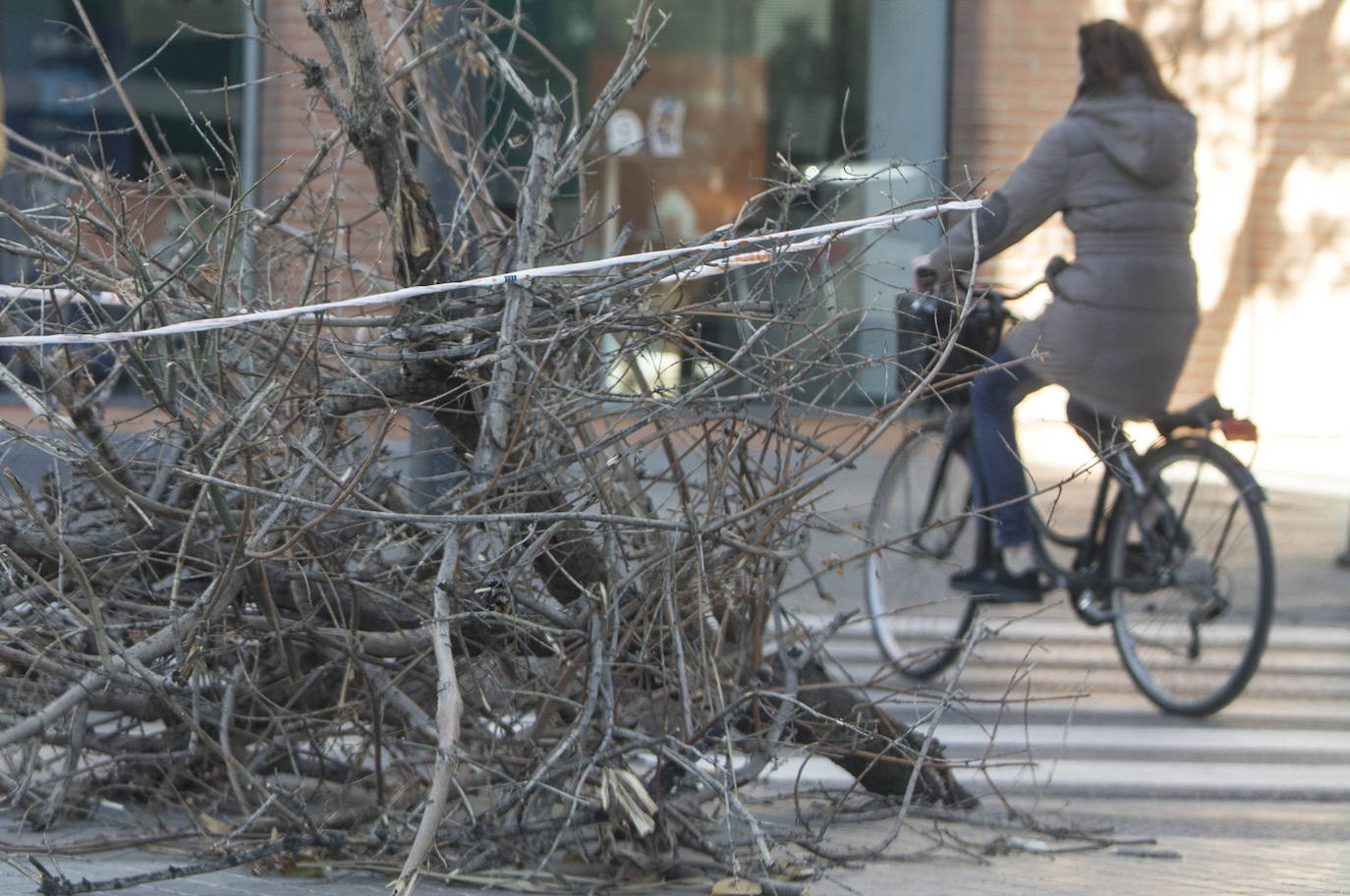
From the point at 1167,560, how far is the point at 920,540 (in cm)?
96

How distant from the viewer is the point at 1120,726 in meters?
4.73

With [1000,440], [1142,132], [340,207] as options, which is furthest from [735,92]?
[340,207]

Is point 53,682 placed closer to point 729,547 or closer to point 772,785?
point 729,547

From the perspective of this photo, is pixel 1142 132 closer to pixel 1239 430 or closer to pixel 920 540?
pixel 1239 430

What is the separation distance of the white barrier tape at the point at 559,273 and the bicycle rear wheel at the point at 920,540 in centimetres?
226

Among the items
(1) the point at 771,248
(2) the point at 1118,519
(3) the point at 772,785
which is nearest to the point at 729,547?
(1) the point at 771,248

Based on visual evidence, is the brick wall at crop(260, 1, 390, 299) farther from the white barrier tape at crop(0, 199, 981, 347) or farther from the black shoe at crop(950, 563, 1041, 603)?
the black shoe at crop(950, 563, 1041, 603)

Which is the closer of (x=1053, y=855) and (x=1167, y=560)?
(x=1053, y=855)

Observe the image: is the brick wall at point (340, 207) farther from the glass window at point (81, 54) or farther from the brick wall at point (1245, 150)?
the brick wall at point (1245, 150)

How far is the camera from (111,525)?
314 centimetres

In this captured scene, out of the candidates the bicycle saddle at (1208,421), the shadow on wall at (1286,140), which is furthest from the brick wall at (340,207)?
the shadow on wall at (1286,140)

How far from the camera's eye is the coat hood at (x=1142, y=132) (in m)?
4.77

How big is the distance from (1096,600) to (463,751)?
2.90 m

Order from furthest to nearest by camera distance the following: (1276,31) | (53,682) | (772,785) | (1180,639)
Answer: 1. (1276,31)
2. (1180,639)
3. (772,785)
4. (53,682)
